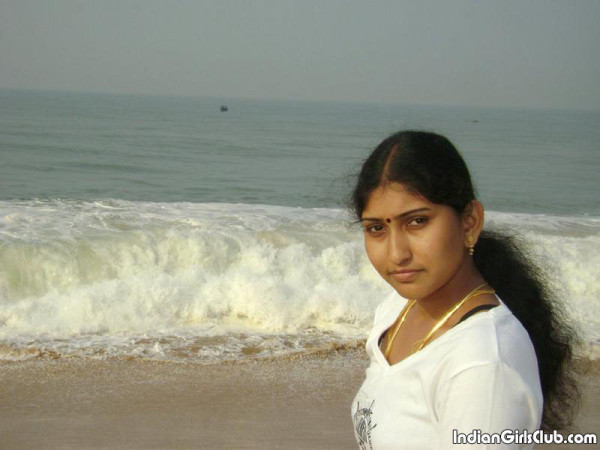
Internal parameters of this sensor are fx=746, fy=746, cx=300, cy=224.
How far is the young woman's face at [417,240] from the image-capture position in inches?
57.7

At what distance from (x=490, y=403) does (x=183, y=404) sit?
3538mm

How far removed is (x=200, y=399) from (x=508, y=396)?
11.8ft

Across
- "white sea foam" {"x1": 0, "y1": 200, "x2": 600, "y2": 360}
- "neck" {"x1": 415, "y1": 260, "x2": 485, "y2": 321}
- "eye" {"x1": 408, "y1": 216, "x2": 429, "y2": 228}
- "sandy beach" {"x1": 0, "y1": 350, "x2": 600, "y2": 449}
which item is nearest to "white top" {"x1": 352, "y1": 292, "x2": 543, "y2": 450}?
"neck" {"x1": 415, "y1": 260, "x2": 485, "y2": 321}

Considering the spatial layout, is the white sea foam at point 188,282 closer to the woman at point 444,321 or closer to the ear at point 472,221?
the woman at point 444,321

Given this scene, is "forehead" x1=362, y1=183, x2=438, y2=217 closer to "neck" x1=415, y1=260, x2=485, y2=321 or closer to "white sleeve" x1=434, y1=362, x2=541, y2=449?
"neck" x1=415, y1=260, x2=485, y2=321

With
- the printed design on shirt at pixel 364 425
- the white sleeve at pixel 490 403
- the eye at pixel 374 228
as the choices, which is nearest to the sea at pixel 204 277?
the eye at pixel 374 228

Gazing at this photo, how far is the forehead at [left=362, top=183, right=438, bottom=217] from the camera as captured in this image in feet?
4.78

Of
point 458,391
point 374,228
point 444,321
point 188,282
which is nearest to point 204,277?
point 188,282

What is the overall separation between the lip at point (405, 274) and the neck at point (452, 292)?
0.06m

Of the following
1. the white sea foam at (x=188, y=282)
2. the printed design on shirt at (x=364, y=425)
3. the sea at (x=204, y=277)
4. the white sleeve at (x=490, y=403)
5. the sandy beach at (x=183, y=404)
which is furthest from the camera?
the white sea foam at (x=188, y=282)

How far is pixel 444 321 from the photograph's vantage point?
1.46 m

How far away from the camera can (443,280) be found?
1484 millimetres

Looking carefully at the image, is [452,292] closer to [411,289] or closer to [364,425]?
Answer: [411,289]

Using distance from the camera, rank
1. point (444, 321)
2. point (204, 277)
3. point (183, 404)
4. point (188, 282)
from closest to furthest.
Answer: point (444, 321)
point (183, 404)
point (188, 282)
point (204, 277)
